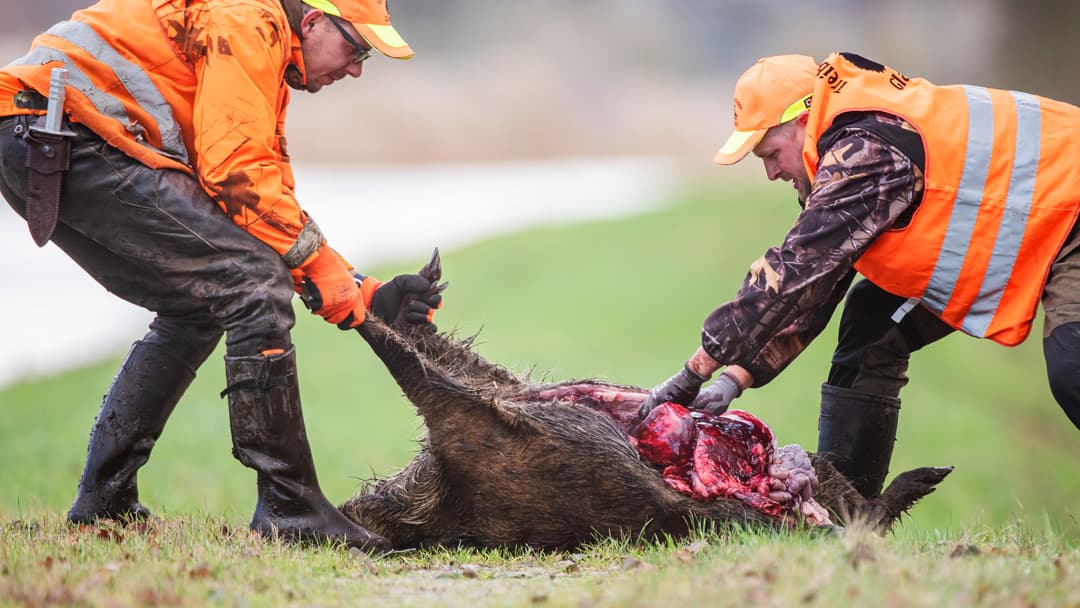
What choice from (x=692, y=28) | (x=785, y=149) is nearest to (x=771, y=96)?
(x=785, y=149)

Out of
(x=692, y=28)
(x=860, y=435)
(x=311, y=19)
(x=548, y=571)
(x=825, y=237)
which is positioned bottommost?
(x=548, y=571)

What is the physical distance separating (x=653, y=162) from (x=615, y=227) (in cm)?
2024

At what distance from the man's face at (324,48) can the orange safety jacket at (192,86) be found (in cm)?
21

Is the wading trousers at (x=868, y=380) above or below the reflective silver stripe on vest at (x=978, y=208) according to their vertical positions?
below

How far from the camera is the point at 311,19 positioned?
4.99 m

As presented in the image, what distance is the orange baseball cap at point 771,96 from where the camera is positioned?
16.4 ft

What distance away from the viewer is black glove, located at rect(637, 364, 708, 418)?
5.04 m

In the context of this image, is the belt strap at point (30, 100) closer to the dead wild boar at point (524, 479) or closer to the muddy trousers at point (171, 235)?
the muddy trousers at point (171, 235)

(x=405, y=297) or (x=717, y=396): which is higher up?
(x=405, y=297)

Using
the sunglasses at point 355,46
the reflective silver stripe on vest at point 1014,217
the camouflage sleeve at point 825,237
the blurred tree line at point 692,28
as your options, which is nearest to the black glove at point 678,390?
the camouflage sleeve at point 825,237

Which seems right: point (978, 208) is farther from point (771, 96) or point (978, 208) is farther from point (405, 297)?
point (405, 297)

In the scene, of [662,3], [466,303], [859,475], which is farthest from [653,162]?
[859,475]

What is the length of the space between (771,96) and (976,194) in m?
0.99

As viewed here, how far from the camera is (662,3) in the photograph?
60.4m
